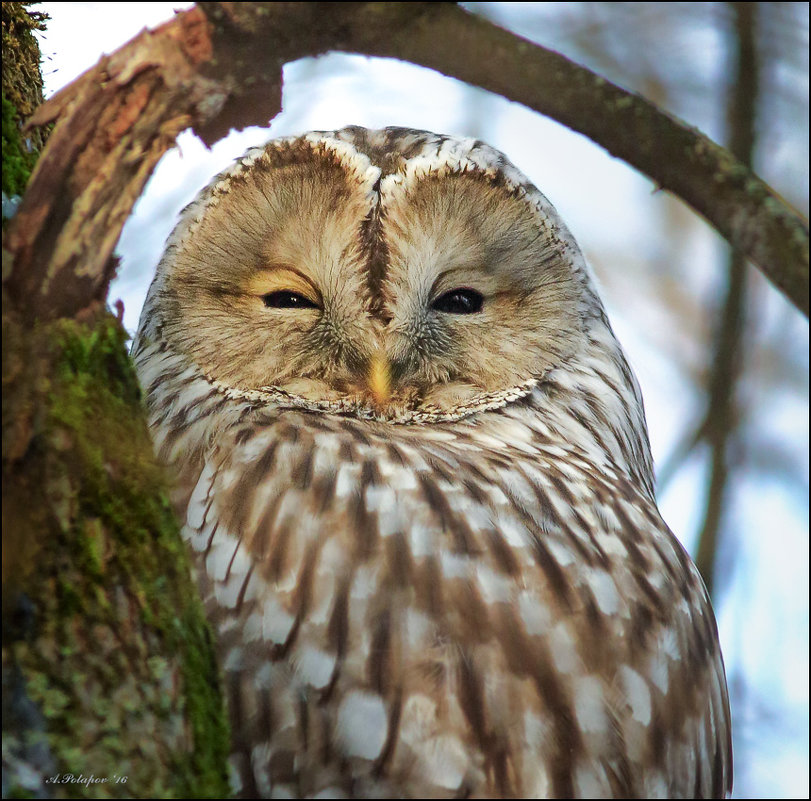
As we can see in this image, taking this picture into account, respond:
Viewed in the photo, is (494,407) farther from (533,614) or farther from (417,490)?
(533,614)

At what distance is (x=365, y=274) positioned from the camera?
8.16 ft

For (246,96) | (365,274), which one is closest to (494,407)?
(365,274)

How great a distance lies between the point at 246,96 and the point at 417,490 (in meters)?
0.87

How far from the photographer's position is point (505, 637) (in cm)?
188

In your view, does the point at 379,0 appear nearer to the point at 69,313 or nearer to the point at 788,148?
the point at 69,313

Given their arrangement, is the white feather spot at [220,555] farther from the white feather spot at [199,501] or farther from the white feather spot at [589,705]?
the white feather spot at [589,705]

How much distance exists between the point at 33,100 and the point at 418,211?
3.03ft

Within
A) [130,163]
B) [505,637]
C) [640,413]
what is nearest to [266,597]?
[505,637]

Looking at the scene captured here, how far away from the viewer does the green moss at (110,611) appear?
1286 mm

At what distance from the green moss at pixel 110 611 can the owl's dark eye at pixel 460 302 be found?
4.07 ft

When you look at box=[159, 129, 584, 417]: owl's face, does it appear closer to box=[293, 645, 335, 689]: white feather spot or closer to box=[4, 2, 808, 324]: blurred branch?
box=[293, 645, 335, 689]: white feather spot

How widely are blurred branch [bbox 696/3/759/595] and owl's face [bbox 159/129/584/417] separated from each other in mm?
837

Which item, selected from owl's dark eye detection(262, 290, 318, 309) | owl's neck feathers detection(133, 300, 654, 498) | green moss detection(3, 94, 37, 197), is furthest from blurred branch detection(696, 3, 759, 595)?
green moss detection(3, 94, 37, 197)

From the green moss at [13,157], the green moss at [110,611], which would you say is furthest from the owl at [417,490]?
the green moss at [13,157]
